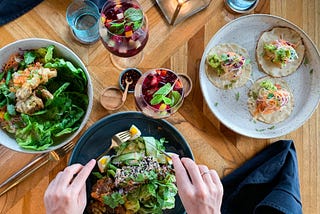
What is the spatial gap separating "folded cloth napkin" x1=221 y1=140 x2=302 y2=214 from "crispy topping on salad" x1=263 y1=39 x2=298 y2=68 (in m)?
0.28

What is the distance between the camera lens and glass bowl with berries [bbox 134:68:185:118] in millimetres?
1293

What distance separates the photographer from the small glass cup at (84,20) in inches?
56.7

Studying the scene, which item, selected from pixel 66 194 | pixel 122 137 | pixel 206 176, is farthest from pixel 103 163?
pixel 206 176

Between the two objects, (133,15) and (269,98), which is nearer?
(133,15)

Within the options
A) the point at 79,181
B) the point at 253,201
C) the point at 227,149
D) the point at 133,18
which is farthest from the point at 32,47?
the point at 253,201

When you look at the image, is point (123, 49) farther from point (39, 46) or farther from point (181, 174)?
point (181, 174)

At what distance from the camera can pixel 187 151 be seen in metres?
1.38

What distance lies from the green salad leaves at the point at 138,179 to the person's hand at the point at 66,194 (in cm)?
13

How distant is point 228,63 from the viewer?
150 cm

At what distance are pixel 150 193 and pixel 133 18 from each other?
0.50 meters

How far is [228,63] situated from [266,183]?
41 cm

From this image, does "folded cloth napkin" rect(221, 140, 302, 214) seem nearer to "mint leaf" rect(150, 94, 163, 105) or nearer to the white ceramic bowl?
"mint leaf" rect(150, 94, 163, 105)

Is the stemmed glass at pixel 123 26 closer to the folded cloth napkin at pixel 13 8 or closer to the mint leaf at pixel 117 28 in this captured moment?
the mint leaf at pixel 117 28

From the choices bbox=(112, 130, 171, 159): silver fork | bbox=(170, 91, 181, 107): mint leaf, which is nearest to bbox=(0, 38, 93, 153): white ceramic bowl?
bbox=(112, 130, 171, 159): silver fork
